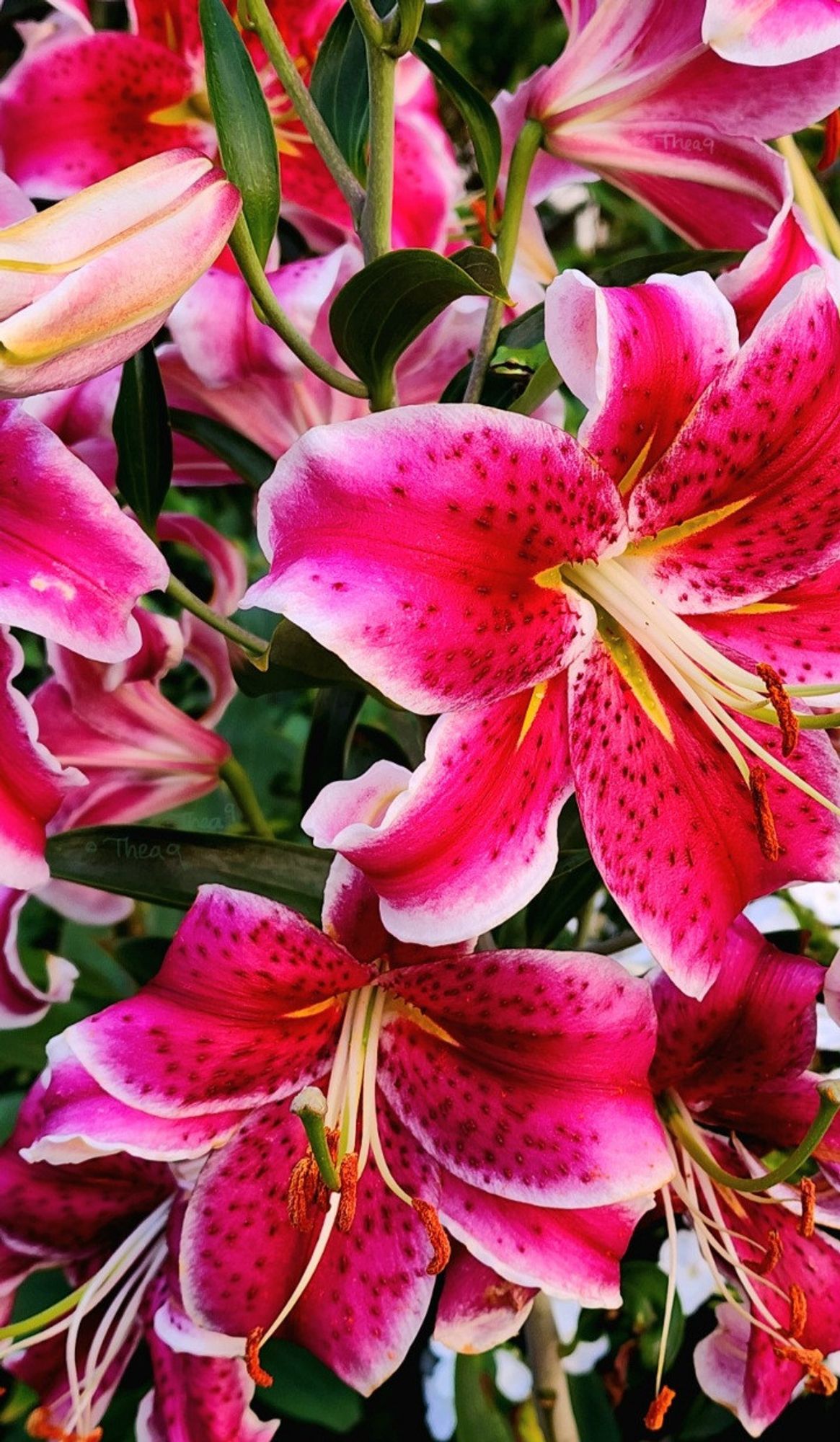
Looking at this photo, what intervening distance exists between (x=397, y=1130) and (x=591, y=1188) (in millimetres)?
96

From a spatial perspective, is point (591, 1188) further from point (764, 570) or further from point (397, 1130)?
point (764, 570)

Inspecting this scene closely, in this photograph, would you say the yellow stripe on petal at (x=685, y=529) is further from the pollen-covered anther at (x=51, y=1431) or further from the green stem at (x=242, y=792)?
the pollen-covered anther at (x=51, y=1431)

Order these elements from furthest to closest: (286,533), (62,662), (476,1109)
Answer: (62,662), (476,1109), (286,533)

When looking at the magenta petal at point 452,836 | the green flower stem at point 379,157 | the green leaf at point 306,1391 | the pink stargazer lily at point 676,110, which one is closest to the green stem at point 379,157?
the green flower stem at point 379,157

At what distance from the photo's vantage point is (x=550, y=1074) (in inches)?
20.2

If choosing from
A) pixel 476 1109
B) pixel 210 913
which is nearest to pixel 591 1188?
pixel 476 1109

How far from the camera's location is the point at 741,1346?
0.63 meters

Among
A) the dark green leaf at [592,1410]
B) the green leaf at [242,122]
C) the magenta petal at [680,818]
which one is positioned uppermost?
the green leaf at [242,122]

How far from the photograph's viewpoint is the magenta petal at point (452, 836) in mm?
429

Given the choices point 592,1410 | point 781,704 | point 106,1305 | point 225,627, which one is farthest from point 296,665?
point 592,1410

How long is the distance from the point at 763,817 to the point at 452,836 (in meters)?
0.12

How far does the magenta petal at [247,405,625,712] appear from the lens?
0.40 meters

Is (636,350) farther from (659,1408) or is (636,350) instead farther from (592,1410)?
(592,1410)

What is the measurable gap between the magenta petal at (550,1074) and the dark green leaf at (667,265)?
0.29m
